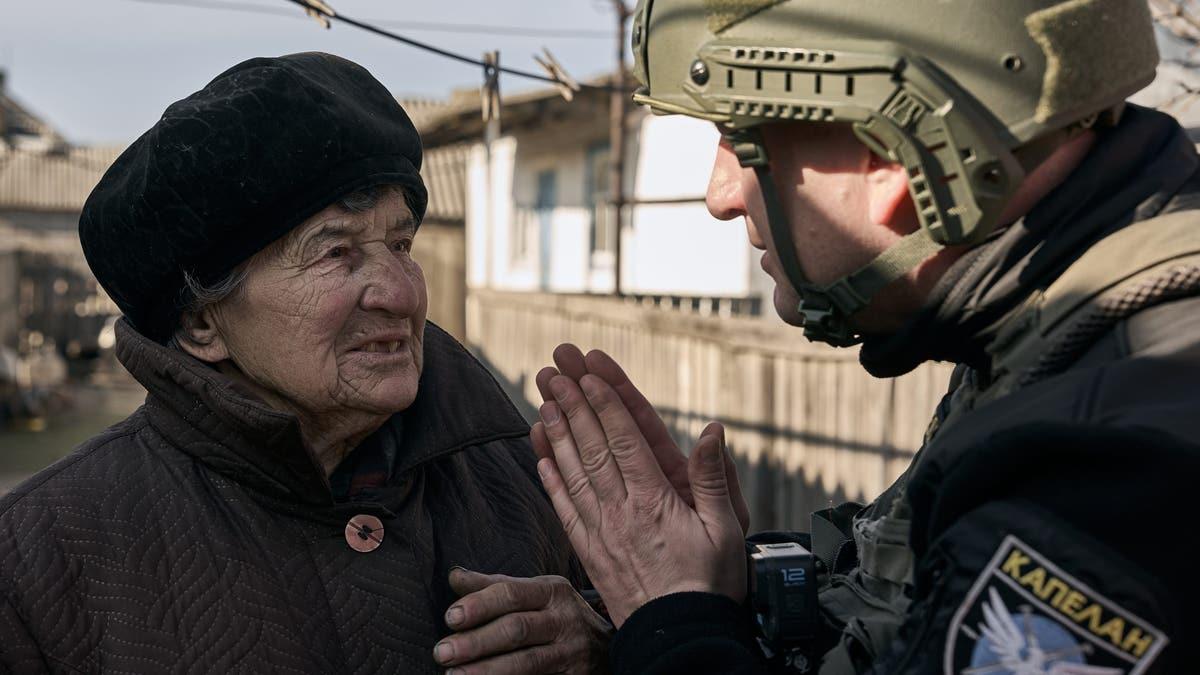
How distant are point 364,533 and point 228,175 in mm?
780

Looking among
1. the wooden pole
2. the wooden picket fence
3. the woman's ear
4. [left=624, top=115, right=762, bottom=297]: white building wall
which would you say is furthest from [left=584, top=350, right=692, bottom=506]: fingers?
[left=624, top=115, right=762, bottom=297]: white building wall

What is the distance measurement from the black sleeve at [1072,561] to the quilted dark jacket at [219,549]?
1.32 meters

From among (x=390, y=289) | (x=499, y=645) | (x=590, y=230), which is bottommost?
(x=499, y=645)

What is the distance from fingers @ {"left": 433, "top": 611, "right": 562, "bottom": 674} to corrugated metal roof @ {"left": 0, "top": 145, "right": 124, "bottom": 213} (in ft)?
98.3

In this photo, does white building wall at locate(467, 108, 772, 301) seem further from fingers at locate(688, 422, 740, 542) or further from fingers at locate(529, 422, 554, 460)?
fingers at locate(688, 422, 740, 542)

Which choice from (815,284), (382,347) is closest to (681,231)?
(382,347)

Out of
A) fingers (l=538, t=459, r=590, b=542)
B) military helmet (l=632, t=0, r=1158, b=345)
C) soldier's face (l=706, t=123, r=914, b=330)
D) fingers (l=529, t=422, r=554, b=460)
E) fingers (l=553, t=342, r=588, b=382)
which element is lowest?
fingers (l=538, t=459, r=590, b=542)

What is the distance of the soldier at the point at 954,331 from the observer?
1201mm

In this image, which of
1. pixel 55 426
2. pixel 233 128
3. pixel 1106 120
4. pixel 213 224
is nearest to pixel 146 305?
pixel 213 224

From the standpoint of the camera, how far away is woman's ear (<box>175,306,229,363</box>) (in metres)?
2.48

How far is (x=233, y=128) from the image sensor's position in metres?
2.27

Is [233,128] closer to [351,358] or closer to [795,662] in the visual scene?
[351,358]

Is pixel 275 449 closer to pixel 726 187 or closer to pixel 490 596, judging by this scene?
pixel 490 596

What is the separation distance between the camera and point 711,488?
5.96 feet
